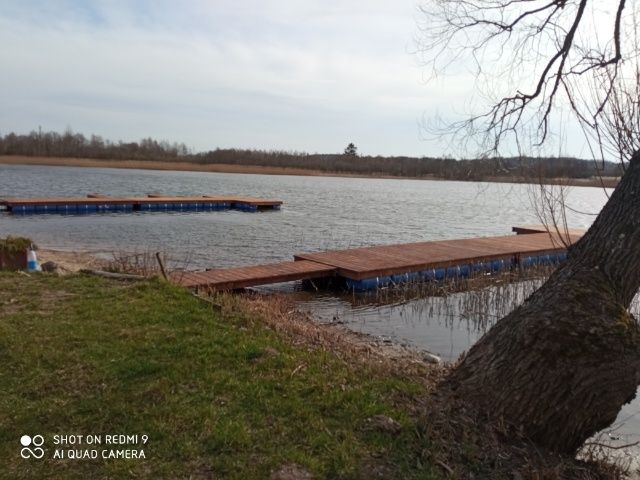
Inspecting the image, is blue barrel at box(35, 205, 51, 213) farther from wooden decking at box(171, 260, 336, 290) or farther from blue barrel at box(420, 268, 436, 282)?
blue barrel at box(420, 268, 436, 282)

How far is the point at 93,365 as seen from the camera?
14.4 feet

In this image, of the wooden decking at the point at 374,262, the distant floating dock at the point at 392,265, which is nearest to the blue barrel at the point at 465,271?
the distant floating dock at the point at 392,265

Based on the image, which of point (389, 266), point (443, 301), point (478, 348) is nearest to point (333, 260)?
point (389, 266)

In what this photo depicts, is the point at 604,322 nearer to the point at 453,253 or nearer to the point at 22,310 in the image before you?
the point at 22,310

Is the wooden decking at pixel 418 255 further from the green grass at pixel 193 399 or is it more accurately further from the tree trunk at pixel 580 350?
the tree trunk at pixel 580 350

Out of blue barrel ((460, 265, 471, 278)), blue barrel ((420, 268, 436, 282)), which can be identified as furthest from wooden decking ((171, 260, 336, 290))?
blue barrel ((460, 265, 471, 278))

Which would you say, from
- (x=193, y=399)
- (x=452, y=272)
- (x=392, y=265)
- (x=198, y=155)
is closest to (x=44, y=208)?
(x=392, y=265)

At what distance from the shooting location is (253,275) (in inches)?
438

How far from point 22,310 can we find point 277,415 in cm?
396

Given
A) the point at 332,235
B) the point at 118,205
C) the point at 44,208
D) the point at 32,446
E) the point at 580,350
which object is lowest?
the point at 332,235

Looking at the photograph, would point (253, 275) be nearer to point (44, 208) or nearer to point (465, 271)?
point (465, 271)

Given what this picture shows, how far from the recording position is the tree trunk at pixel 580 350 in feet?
11.8

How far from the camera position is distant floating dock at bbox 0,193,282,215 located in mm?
25562

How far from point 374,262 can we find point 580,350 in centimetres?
949
